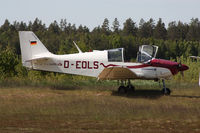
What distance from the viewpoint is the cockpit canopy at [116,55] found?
1542 centimetres

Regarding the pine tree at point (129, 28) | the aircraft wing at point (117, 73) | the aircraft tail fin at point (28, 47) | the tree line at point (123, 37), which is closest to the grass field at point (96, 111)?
the aircraft wing at point (117, 73)

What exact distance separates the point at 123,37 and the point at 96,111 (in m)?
96.3

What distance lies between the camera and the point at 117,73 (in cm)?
1448

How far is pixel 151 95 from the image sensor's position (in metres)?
15.1

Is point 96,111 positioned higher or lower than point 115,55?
lower

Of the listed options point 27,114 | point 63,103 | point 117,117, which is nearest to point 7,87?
point 63,103

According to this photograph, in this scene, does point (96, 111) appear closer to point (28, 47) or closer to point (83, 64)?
point (83, 64)

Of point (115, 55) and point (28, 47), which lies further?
point (28, 47)

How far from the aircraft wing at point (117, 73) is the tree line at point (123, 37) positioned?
169 feet

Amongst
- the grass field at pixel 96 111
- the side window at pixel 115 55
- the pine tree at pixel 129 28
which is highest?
the pine tree at pixel 129 28

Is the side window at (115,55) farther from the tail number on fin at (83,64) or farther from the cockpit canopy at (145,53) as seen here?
the cockpit canopy at (145,53)

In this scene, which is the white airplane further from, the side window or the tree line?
the tree line

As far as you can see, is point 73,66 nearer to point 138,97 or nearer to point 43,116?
point 138,97

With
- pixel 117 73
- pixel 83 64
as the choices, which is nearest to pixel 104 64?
pixel 83 64
